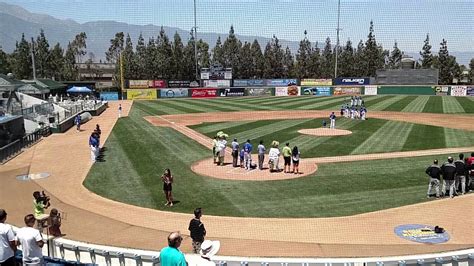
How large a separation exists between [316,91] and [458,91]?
1863 centimetres

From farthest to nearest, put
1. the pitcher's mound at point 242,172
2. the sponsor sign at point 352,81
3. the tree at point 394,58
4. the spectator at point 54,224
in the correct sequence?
the tree at point 394,58
the sponsor sign at point 352,81
the pitcher's mound at point 242,172
the spectator at point 54,224

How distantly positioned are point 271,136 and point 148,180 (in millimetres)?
10103

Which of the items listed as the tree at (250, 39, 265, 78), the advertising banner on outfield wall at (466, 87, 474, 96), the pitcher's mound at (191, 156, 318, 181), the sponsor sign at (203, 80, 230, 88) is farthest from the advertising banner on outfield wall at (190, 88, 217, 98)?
the pitcher's mound at (191, 156, 318, 181)

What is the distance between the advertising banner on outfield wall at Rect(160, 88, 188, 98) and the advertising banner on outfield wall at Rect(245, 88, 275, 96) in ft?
29.9

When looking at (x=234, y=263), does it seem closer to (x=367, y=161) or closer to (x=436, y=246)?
(x=436, y=246)

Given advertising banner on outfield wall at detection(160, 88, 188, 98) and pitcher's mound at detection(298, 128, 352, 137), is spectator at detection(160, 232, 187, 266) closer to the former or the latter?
pitcher's mound at detection(298, 128, 352, 137)

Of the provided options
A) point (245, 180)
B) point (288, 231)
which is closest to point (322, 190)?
point (245, 180)

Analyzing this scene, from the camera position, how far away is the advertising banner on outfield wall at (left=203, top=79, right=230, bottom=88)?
196 feet

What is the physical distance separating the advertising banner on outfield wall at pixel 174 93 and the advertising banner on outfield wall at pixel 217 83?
3.10m

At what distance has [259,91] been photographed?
6262cm

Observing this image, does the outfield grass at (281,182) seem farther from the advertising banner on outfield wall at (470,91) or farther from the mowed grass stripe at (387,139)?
the advertising banner on outfield wall at (470,91)

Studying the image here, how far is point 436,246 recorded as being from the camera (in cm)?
844

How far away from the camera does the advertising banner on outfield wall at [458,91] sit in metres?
55.0

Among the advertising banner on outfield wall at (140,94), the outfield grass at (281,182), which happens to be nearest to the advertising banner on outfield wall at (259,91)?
the advertising banner on outfield wall at (140,94)
